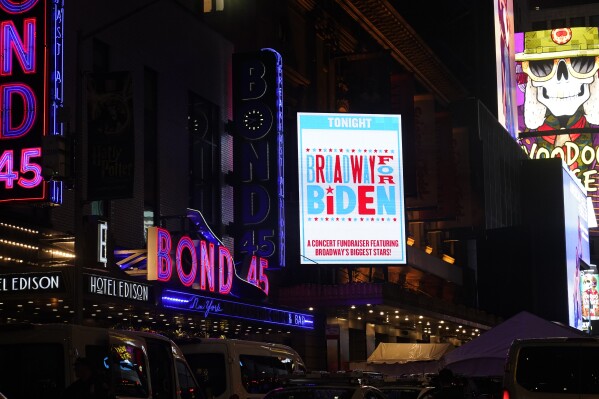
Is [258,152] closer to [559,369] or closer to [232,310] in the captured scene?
[232,310]

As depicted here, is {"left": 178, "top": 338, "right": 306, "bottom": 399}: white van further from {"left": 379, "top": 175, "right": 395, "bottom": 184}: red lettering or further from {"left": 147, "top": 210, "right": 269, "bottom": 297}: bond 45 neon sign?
{"left": 379, "top": 175, "right": 395, "bottom": 184}: red lettering

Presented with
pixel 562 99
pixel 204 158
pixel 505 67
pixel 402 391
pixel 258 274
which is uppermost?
pixel 505 67

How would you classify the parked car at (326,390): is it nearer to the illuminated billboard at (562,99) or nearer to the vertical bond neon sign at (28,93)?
the vertical bond neon sign at (28,93)

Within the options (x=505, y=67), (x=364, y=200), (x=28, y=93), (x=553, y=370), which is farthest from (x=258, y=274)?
(x=505, y=67)

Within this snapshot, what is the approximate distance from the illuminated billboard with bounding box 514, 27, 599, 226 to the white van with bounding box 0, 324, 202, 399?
194 ft

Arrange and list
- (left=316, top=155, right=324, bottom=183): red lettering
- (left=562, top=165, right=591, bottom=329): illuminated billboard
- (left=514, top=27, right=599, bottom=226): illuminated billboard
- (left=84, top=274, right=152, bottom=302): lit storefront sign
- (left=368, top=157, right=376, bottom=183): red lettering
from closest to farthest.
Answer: (left=84, top=274, right=152, bottom=302): lit storefront sign, (left=316, top=155, right=324, bottom=183): red lettering, (left=368, top=157, right=376, bottom=183): red lettering, (left=562, top=165, right=591, bottom=329): illuminated billboard, (left=514, top=27, right=599, bottom=226): illuminated billboard

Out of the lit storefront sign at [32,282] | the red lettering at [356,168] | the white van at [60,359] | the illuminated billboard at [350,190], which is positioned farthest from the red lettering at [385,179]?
the white van at [60,359]

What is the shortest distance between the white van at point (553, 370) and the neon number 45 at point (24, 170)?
33.6 feet

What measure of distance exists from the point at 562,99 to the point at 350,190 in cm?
3863

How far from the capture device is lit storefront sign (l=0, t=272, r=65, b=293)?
20453mm

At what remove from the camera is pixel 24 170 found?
2180cm

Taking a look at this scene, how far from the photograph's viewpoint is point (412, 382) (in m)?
18.9

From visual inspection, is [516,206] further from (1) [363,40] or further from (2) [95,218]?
(2) [95,218]

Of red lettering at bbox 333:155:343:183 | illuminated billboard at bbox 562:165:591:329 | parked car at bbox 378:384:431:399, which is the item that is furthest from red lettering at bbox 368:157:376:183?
parked car at bbox 378:384:431:399
